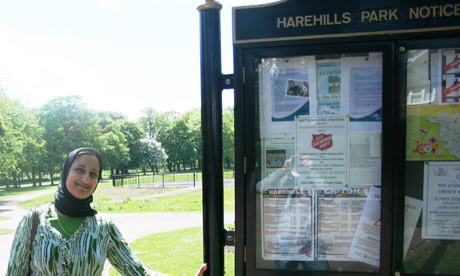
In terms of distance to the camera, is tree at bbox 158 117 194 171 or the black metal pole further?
tree at bbox 158 117 194 171

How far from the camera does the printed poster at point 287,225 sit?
87.5 inches

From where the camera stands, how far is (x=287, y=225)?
2.24 metres

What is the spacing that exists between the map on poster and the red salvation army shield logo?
0.52 m

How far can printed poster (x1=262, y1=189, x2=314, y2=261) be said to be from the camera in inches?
87.5

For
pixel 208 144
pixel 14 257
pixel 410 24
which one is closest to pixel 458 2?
pixel 410 24

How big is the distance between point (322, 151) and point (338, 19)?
925mm

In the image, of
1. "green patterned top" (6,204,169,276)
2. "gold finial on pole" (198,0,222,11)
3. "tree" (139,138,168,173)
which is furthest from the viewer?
"tree" (139,138,168,173)

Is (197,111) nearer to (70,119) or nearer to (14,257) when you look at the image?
(70,119)

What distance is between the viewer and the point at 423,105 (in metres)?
2.10

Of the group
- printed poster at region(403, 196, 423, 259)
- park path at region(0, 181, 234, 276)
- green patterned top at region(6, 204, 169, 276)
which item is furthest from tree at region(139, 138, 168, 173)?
printed poster at region(403, 196, 423, 259)

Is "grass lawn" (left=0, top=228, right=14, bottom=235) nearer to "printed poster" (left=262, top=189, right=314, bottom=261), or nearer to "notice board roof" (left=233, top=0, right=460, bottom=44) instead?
"printed poster" (left=262, top=189, right=314, bottom=261)

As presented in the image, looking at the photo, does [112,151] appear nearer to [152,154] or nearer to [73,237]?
[152,154]

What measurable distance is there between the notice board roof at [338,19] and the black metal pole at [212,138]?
21cm

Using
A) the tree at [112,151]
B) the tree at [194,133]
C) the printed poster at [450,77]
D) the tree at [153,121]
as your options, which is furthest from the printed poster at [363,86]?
the tree at [153,121]
